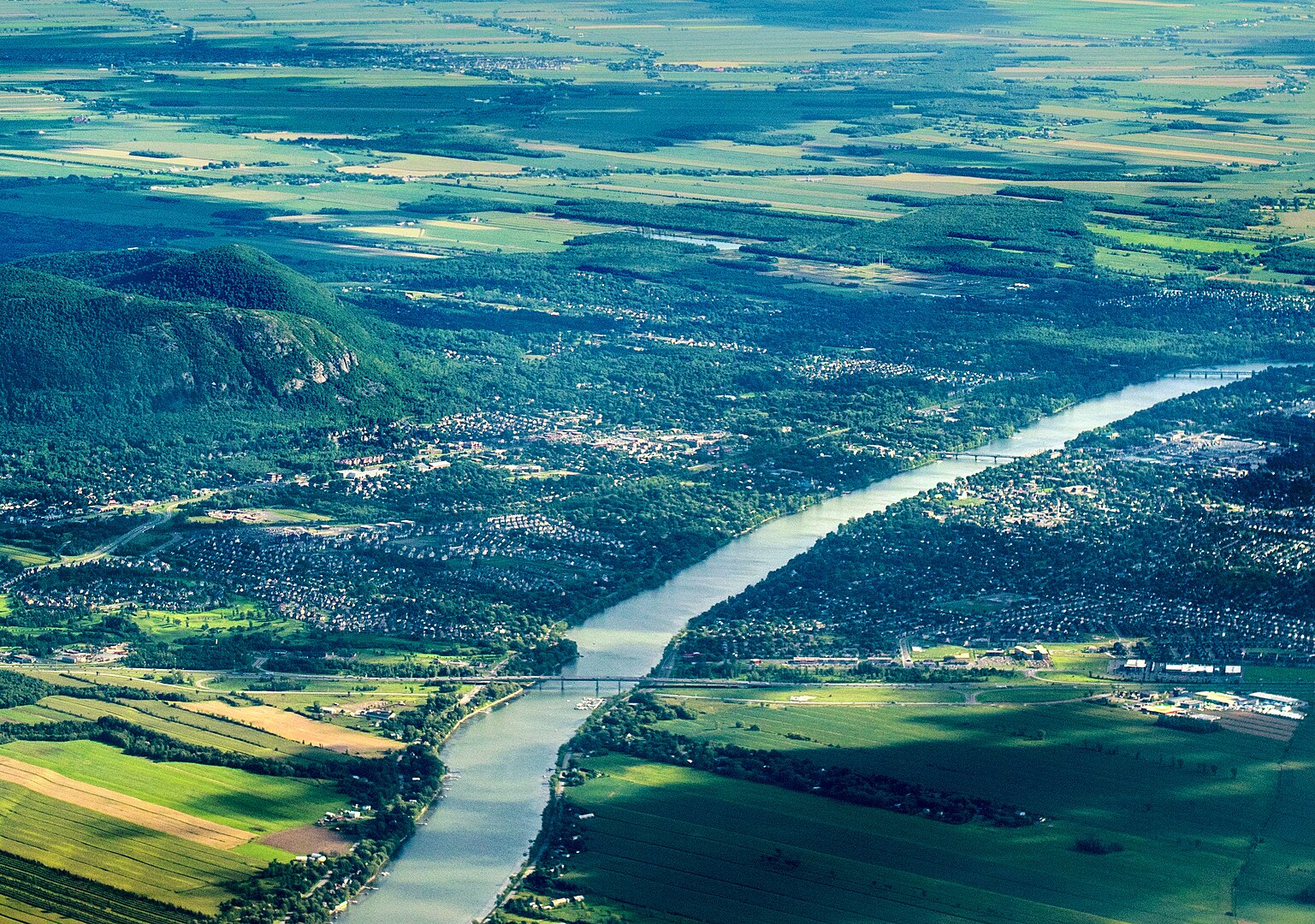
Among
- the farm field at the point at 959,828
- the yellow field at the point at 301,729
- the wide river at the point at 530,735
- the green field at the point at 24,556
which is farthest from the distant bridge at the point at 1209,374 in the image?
the yellow field at the point at 301,729

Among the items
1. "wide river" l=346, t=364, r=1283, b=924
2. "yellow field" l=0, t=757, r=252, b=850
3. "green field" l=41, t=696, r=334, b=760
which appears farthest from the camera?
"green field" l=41, t=696, r=334, b=760

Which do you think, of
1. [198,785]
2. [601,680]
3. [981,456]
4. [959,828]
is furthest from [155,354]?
[959,828]

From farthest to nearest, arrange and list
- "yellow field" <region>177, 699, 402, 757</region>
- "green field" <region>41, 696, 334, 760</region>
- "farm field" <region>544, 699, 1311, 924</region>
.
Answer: "yellow field" <region>177, 699, 402, 757</region>, "green field" <region>41, 696, 334, 760</region>, "farm field" <region>544, 699, 1311, 924</region>

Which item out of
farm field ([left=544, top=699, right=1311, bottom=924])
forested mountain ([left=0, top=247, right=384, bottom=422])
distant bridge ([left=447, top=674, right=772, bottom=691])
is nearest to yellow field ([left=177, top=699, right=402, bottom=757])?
distant bridge ([left=447, top=674, right=772, bottom=691])

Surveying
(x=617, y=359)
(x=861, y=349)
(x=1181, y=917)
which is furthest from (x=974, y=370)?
(x=1181, y=917)

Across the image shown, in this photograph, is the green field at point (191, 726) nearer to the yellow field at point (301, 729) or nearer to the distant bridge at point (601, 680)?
the yellow field at point (301, 729)

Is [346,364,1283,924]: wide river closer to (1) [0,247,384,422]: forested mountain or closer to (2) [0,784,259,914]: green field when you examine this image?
(2) [0,784,259,914]: green field

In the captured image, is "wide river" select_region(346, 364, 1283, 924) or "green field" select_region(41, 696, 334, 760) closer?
"wide river" select_region(346, 364, 1283, 924)
